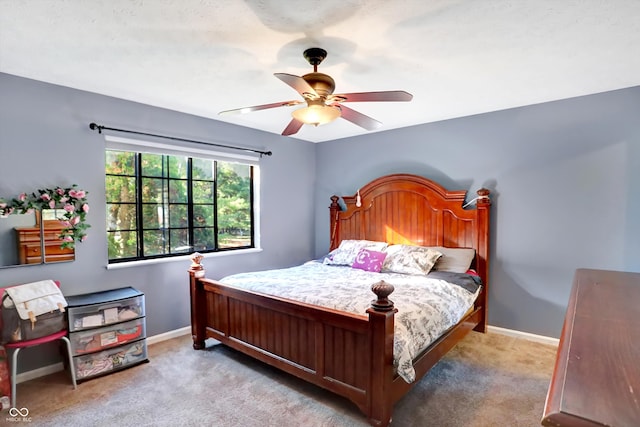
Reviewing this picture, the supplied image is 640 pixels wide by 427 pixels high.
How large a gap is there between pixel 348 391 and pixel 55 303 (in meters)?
2.24

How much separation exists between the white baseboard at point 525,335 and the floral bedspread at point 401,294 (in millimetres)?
699

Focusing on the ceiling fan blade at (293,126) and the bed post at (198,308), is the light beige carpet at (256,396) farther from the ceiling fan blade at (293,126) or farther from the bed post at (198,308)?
the ceiling fan blade at (293,126)

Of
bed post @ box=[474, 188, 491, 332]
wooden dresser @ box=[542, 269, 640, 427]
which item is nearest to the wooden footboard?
wooden dresser @ box=[542, 269, 640, 427]

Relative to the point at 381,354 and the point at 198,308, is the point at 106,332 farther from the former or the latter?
the point at 381,354

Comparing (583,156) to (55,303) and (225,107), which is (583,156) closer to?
(225,107)

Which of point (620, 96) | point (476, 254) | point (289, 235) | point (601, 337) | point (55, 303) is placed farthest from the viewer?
point (289, 235)

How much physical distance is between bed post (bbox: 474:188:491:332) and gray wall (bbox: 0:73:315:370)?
110 inches

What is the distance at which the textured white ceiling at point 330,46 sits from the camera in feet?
5.69

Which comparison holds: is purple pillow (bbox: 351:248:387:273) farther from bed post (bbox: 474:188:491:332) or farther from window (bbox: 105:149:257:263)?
window (bbox: 105:149:257:263)

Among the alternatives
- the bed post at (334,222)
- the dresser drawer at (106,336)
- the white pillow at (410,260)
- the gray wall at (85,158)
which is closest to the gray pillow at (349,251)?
the white pillow at (410,260)

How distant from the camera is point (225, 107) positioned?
134 inches

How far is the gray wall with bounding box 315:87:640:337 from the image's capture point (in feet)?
9.55

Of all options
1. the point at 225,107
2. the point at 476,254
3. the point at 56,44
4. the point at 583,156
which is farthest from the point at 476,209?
the point at 56,44

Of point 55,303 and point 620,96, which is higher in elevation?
point 620,96
